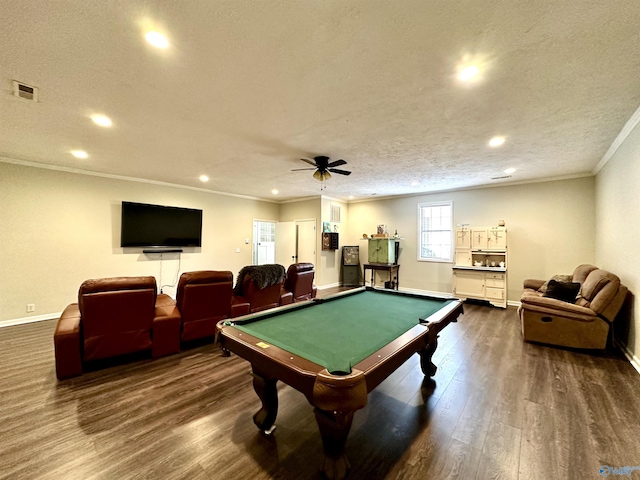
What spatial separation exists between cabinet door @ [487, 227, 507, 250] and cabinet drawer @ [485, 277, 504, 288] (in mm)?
677

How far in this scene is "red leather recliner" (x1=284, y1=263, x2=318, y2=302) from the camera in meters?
4.61

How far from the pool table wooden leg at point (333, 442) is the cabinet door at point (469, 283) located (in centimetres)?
535

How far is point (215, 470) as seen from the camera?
155 centimetres


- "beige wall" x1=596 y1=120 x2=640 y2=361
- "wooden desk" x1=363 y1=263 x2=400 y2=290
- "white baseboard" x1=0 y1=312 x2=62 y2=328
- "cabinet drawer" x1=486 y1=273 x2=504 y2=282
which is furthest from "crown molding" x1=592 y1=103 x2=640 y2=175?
"white baseboard" x1=0 y1=312 x2=62 y2=328

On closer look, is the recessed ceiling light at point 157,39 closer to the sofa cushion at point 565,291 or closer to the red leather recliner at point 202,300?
the red leather recliner at point 202,300

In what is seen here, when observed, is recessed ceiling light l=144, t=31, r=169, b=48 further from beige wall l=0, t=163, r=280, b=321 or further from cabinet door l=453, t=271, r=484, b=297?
cabinet door l=453, t=271, r=484, b=297

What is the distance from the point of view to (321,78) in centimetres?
209

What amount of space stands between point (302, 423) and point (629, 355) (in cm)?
396

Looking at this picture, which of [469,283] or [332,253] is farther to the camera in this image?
[332,253]

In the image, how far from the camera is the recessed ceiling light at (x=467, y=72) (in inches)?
76.8

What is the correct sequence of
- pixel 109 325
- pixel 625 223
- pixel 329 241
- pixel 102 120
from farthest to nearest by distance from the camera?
pixel 329 241
pixel 625 223
pixel 102 120
pixel 109 325

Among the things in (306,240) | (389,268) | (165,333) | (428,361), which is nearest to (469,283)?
(389,268)

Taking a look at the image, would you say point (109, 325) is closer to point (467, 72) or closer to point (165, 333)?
point (165, 333)

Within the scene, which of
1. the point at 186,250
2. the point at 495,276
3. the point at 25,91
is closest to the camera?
the point at 25,91
